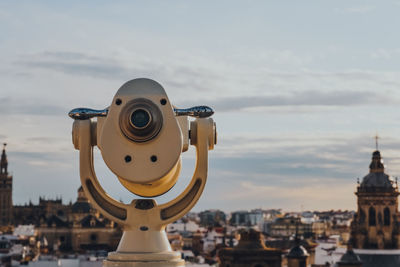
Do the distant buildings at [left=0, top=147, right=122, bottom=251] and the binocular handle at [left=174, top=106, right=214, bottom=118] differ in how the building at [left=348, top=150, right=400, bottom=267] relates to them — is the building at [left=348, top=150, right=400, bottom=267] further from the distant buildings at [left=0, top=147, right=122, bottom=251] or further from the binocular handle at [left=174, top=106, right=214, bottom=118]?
the binocular handle at [left=174, top=106, right=214, bottom=118]

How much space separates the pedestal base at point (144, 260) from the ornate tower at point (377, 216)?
67.4 m

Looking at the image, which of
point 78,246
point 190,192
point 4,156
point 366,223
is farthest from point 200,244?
point 190,192

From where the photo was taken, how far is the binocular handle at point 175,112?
6945 mm

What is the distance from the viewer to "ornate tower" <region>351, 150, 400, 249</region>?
240 feet

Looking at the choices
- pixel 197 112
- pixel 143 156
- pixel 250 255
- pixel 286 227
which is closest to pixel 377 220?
pixel 250 255

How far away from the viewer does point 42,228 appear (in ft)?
433

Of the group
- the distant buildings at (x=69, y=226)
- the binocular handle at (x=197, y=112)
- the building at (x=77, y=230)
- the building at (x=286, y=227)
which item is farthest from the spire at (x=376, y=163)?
the binocular handle at (x=197, y=112)

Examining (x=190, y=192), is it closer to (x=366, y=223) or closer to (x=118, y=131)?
(x=118, y=131)

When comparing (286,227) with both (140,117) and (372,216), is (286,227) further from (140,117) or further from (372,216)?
(140,117)

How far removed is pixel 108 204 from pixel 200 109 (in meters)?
0.82

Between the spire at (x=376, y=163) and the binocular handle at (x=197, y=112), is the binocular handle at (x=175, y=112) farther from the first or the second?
the spire at (x=376, y=163)

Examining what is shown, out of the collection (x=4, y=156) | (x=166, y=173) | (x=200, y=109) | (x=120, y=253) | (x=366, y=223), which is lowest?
(x=120, y=253)

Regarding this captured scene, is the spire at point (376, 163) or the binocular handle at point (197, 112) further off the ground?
the spire at point (376, 163)

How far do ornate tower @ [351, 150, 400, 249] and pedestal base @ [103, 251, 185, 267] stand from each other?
67.4 m
